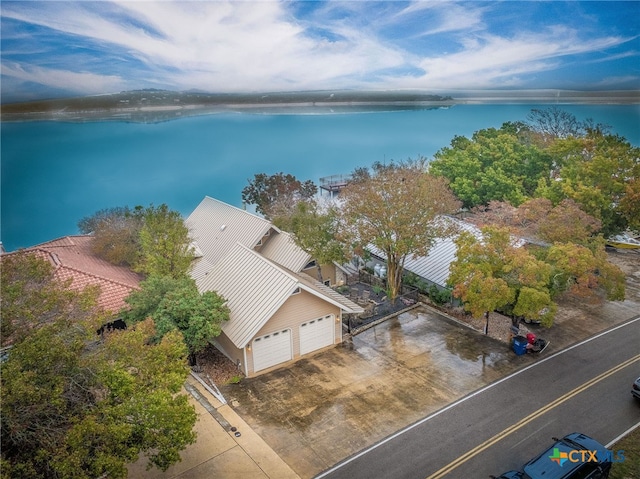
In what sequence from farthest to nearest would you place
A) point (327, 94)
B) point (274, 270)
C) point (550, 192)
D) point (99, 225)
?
point (327, 94) < point (550, 192) < point (99, 225) < point (274, 270)

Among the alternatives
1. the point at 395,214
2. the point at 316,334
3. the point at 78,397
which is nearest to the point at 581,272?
the point at 395,214

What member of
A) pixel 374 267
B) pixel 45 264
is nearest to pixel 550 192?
pixel 374 267

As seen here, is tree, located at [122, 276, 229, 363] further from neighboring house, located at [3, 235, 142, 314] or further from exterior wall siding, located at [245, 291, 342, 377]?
exterior wall siding, located at [245, 291, 342, 377]

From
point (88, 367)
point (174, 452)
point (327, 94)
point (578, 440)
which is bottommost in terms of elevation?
point (578, 440)

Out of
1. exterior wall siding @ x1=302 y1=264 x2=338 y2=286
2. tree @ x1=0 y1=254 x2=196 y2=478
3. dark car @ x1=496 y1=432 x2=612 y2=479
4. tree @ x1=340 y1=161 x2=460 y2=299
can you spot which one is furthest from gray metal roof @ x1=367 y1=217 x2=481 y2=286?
tree @ x1=0 y1=254 x2=196 y2=478

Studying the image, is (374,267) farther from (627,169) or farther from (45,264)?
(45,264)
